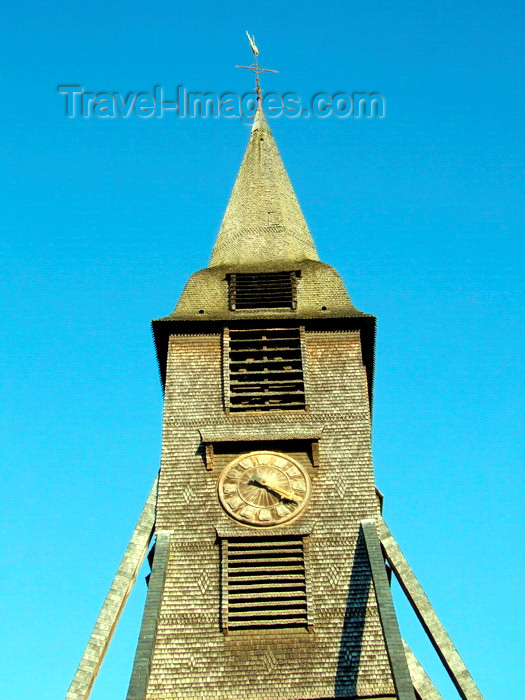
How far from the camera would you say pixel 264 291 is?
64.0 ft

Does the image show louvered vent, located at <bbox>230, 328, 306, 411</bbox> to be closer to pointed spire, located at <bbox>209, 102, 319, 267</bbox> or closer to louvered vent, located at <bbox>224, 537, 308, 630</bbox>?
pointed spire, located at <bbox>209, 102, 319, 267</bbox>

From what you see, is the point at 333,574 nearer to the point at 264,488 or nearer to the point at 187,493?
the point at 264,488

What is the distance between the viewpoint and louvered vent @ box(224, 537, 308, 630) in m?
15.4

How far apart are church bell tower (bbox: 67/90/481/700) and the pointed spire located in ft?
1.84

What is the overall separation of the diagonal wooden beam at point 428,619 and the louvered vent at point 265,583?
148 cm

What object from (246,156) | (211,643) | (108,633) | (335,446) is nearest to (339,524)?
(335,446)

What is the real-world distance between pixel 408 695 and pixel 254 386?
22.2ft

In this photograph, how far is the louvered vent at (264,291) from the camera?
19328 mm

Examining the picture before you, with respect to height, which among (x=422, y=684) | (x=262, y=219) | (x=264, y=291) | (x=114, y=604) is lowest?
(x=422, y=684)

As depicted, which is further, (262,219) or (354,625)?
(262,219)

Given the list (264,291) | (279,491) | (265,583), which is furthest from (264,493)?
(264,291)

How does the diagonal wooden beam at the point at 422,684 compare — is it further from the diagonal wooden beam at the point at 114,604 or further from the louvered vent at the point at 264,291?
the louvered vent at the point at 264,291

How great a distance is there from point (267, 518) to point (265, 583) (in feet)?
3.80

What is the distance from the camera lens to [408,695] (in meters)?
13.1
